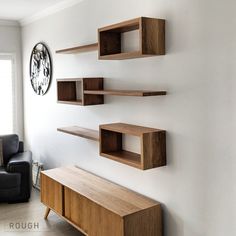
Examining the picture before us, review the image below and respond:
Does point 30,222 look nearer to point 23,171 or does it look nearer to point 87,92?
point 23,171

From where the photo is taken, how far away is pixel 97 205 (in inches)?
107

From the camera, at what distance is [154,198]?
109 inches

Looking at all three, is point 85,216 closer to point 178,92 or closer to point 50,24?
point 178,92

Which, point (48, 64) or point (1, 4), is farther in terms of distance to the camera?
point (48, 64)

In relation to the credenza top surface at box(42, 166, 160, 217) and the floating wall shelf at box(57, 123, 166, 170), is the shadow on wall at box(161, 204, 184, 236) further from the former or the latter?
the floating wall shelf at box(57, 123, 166, 170)

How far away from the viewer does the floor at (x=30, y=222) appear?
3.30m

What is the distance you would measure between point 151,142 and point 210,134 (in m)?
0.49

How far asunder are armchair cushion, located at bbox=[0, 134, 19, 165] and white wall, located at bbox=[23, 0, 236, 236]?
152 cm

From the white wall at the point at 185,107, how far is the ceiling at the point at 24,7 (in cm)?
58

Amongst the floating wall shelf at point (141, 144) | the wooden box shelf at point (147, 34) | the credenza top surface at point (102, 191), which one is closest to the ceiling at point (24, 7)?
the wooden box shelf at point (147, 34)

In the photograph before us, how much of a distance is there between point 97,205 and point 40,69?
8.14ft

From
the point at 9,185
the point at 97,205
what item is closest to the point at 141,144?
the point at 97,205

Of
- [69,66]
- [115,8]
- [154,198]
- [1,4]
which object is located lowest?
[154,198]

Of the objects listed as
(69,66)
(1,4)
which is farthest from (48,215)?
(1,4)
